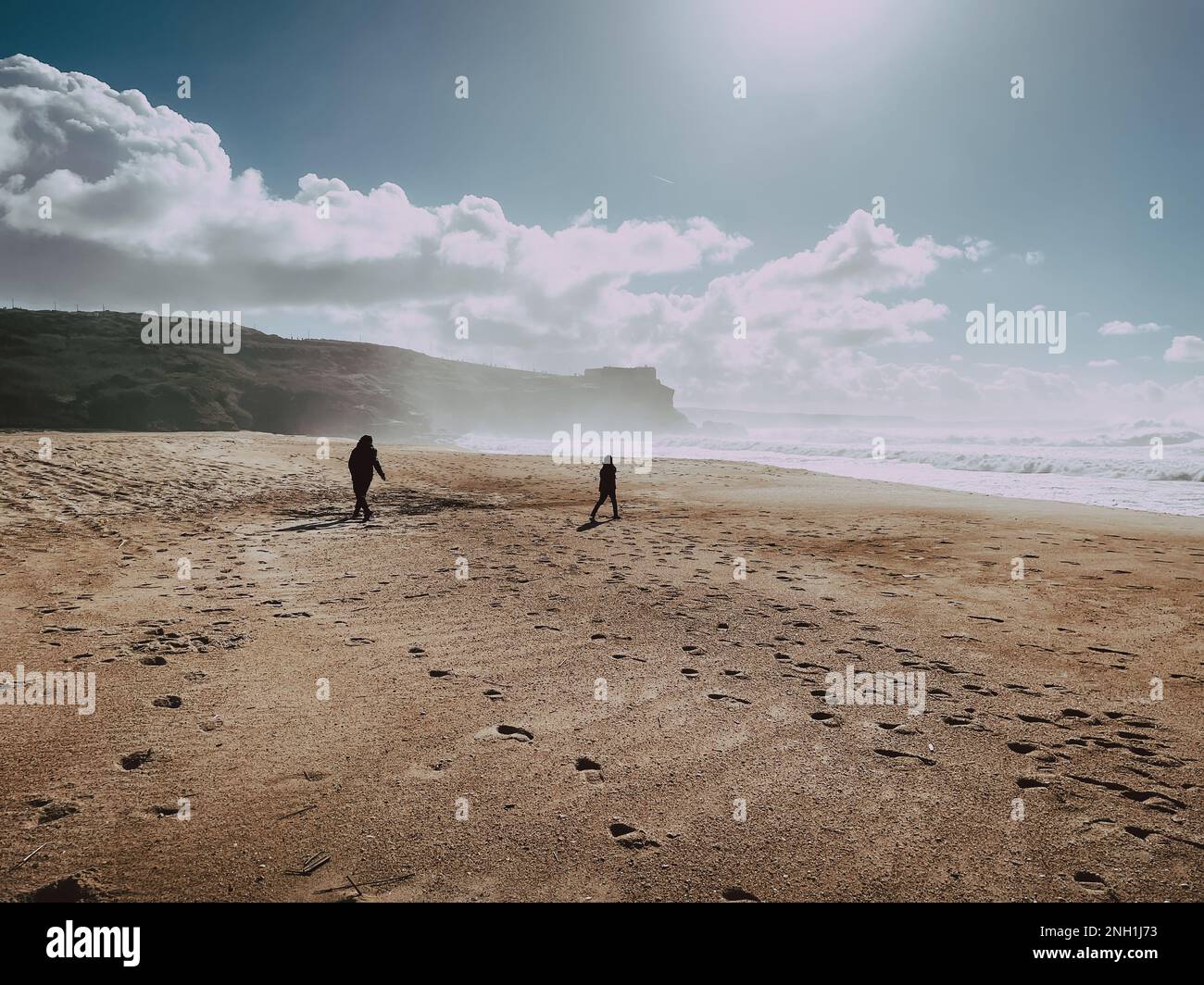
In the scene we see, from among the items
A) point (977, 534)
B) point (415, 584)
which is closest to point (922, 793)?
point (415, 584)

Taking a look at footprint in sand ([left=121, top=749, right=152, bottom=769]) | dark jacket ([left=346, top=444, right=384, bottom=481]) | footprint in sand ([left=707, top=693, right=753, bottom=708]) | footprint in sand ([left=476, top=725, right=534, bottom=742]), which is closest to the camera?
footprint in sand ([left=121, top=749, right=152, bottom=769])

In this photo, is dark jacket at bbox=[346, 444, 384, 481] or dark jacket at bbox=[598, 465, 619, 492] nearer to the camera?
dark jacket at bbox=[346, 444, 384, 481]

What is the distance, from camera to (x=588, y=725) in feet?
→ 15.4

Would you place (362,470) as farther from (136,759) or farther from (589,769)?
(589,769)

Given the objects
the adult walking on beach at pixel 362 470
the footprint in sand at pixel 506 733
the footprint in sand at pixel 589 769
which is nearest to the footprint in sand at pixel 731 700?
the footprint in sand at pixel 589 769

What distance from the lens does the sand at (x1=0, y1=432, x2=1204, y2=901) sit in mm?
3082

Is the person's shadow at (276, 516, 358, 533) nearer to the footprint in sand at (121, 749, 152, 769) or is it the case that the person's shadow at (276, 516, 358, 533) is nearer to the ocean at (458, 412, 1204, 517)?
the footprint in sand at (121, 749, 152, 769)

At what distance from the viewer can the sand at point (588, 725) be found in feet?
10.1

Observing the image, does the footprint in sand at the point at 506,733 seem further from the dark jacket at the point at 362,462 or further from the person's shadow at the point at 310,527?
the dark jacket at the point at 362,462

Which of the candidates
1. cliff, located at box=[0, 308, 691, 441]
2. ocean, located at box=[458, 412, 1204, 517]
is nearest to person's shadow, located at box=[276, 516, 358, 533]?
ocean, located at box=[458, 412, 1204, 517]

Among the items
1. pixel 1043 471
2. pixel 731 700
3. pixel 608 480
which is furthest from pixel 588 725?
pixel 1043 471

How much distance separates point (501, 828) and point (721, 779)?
1.49 m

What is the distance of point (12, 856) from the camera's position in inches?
118

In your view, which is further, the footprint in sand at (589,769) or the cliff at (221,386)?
the cliff at (221,386)
